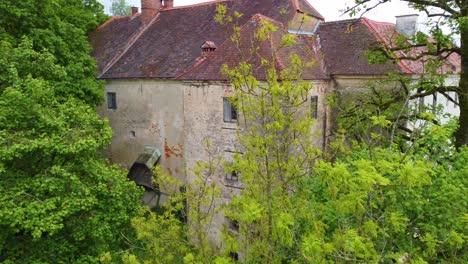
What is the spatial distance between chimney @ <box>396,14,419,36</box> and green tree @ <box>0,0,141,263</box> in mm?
12492

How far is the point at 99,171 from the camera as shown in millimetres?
11070

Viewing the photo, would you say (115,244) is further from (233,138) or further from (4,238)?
(233,138)

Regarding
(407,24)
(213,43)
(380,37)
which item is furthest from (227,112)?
(407,24)

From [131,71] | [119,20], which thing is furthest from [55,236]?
[119,20]

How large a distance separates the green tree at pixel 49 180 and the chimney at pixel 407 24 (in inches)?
492

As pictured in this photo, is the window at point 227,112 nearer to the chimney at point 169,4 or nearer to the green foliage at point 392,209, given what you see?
the green foliage at point 392,209

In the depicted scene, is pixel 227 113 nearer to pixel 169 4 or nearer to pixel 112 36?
pixel 169 4

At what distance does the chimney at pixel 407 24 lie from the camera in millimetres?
15398

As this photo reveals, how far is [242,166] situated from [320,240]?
1.52 m

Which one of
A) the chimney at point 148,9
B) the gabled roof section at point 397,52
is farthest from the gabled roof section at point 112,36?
the gabled roof section at point 397,52

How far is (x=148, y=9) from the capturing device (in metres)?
23.1

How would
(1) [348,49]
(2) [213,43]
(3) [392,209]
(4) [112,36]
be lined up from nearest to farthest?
(3) [392,209] → (1) [348,49] → (2) [213,43] → (4) [112,36]

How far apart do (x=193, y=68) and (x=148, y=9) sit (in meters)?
9.94

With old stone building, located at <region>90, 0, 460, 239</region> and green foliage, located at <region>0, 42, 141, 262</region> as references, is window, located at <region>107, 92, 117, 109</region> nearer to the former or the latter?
old stone building, located at <region>90, 0, 460, 239</region>
